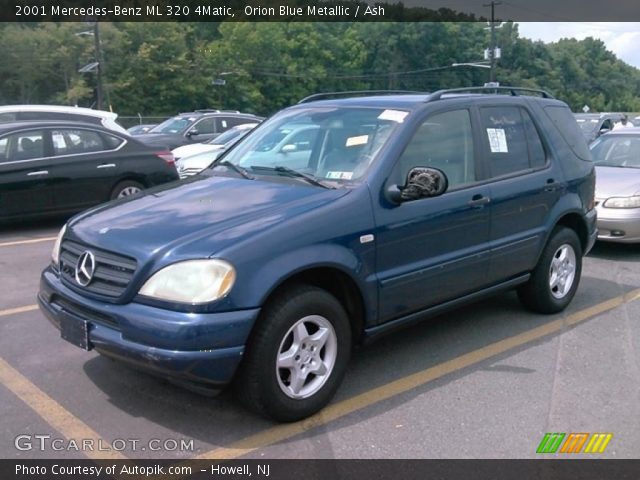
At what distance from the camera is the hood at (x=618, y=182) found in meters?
8.05

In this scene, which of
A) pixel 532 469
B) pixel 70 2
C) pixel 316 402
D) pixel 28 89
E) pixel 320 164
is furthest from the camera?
pixel 28 89

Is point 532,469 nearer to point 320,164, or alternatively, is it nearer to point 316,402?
point 316,402

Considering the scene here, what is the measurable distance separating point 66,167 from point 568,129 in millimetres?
6479

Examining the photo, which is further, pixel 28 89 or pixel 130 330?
pixel 28 89

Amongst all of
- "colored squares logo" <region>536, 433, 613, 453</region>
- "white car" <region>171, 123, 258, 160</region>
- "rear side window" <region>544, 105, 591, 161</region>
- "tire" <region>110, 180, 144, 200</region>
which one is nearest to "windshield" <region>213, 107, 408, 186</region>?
"colored squares logo" <region>536, 433, 613, 453</region>

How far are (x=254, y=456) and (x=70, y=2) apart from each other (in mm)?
59222

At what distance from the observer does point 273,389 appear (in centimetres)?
355

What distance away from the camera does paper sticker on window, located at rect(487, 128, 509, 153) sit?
499 centimetres

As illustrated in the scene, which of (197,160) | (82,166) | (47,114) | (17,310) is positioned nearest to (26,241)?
(82,166)

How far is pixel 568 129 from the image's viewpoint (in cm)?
588

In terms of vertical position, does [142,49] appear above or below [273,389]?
above

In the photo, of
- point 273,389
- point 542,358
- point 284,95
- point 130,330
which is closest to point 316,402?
point 273,389

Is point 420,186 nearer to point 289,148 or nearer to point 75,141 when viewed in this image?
point 289,148

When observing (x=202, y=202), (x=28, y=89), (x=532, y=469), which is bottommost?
(x=532, y=469)
